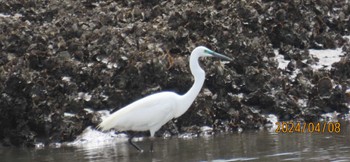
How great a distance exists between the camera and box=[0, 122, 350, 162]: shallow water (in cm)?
970

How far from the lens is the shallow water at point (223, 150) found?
970 centimetres

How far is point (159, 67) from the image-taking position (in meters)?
12.8

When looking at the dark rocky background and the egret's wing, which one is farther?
the dark rocky background

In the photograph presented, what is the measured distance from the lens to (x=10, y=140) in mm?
12273

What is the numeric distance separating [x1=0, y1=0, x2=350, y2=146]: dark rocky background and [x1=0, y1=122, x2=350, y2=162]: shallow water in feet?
2.13

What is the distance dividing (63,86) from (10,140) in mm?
1364

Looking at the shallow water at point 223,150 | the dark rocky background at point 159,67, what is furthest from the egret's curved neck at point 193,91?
the dark rocky background at point 159,67

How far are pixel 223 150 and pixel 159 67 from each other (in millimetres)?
2845

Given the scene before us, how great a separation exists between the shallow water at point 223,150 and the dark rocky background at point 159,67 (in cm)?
65
